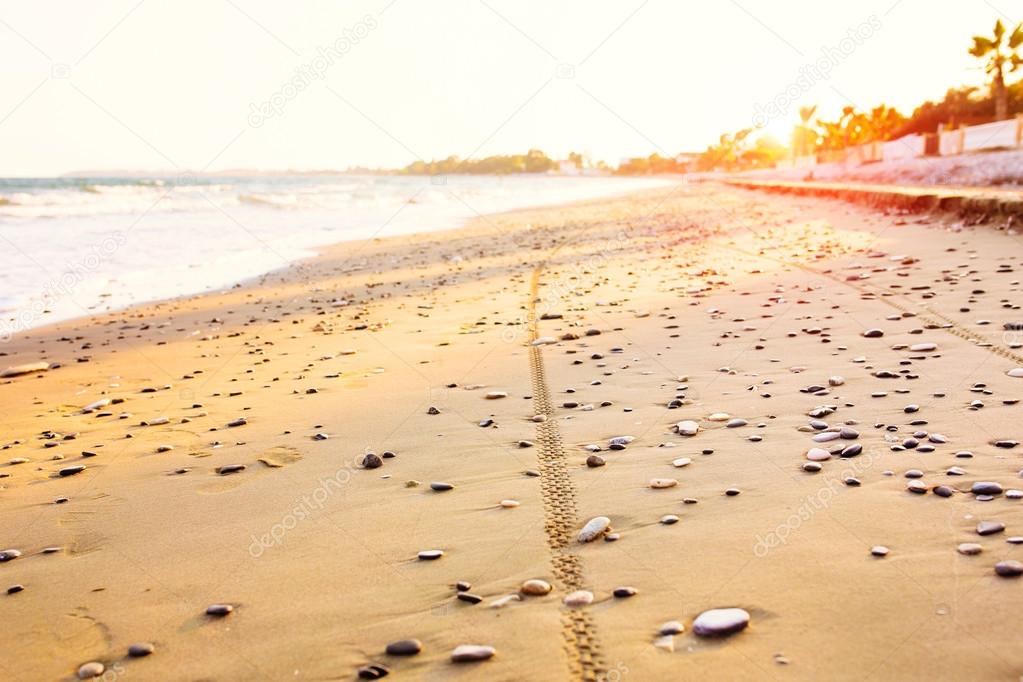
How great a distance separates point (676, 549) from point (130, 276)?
14.8m

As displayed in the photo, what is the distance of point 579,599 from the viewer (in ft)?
9.66

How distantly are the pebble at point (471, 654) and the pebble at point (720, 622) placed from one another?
0.71m

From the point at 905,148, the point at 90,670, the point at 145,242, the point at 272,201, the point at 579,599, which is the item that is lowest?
the point at 90,670

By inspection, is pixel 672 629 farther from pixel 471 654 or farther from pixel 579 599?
pixel 471 654

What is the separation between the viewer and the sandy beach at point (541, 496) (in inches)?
108

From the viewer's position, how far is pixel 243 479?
465cm

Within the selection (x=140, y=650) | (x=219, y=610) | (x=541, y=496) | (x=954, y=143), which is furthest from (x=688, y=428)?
(x=954, y=143)

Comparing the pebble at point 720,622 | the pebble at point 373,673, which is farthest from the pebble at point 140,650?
the pebble at point 720,622

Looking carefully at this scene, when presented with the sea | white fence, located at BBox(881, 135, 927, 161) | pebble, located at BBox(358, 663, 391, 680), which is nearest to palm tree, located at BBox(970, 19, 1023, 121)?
white fence, located at BBox(881, 135, 927, 161)

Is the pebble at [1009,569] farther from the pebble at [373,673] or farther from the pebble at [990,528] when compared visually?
the pebble at [373,673]

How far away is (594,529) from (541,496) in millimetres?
557

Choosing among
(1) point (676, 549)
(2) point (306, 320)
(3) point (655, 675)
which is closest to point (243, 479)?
(1) point (676, 549)

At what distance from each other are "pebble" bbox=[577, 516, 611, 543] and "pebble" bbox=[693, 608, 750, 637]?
77cm

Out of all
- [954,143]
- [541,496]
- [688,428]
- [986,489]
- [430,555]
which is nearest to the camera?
[430,555]
